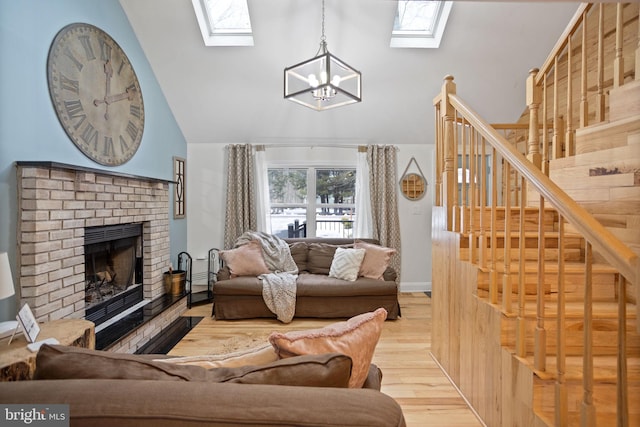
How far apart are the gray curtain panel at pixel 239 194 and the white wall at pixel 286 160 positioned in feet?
0.65

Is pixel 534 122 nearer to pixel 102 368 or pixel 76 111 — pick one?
pixel 102 368

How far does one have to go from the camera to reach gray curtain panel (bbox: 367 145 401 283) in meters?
4.79

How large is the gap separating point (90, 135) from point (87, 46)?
739 mm

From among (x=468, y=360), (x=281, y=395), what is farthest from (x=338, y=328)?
(x=468, y=360)

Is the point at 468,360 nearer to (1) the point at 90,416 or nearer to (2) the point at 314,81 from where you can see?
(1) the point at 90,416

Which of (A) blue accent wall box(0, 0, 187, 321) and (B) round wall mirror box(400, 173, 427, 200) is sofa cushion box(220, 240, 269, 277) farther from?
(B) round wall mirror box(400, 173, 427, 200)

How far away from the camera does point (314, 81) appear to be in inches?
107

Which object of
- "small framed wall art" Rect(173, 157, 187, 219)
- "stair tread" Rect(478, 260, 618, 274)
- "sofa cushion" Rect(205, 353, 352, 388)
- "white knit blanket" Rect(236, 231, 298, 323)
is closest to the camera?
"sofa cushion" Rect(205, 353, 352, 388)

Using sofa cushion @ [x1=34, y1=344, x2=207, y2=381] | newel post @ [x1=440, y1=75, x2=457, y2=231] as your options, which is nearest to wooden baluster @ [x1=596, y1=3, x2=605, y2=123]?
newel post @ [x1=440, y1=75, x2=457, y2=231]

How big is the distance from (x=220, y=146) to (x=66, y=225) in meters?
2.74

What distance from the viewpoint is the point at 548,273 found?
203 centimetres

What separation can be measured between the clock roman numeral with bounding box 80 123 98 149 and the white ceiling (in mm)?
1466

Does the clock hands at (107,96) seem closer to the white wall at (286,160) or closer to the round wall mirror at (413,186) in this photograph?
the white wall at (286,160)

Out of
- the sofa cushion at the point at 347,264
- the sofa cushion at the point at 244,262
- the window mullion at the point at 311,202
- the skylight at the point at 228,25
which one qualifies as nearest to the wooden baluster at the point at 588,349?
the sofa cushion at the point at 347,264
